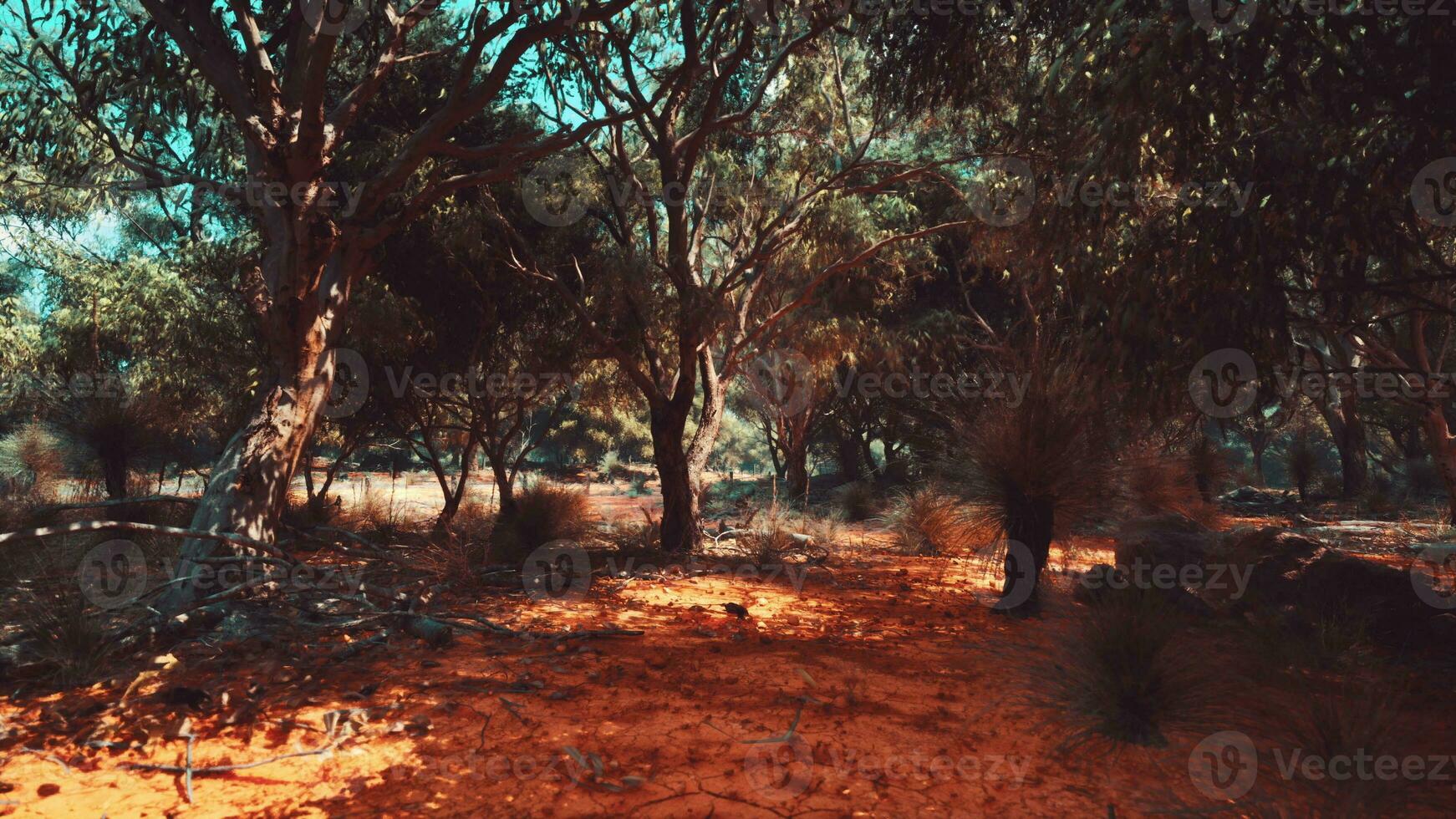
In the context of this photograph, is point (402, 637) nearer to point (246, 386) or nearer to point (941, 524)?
point (941, 524)

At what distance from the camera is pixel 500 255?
8.95 m

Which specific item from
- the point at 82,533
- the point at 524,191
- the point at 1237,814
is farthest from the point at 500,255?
the point at 1237,814

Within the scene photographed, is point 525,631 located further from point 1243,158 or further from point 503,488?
point 503,488

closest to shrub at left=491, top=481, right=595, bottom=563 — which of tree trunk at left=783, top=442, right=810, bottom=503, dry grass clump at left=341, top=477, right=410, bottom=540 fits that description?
dry grass clump at left=341, top=477, right=410, bottom=540

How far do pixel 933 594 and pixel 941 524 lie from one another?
7.95 ft

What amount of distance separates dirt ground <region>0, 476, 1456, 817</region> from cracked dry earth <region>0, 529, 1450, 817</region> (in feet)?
0.04

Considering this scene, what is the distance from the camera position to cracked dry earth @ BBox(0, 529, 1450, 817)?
9.61ft

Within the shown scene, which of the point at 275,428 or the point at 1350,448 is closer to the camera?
the point at 275,428

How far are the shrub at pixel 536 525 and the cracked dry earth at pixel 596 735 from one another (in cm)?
307

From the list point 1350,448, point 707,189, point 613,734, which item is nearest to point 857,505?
point 707,189

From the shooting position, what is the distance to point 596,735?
3.49 meters

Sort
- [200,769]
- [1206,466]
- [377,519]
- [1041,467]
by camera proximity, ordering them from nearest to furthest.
A: [200,769] < [1041,467] < [377,519] < [1206,466]

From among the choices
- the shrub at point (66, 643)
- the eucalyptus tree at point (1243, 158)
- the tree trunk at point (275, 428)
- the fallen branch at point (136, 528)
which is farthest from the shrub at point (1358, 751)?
the tree trunk at point (275, 428)

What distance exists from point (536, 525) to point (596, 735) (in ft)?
17.1
